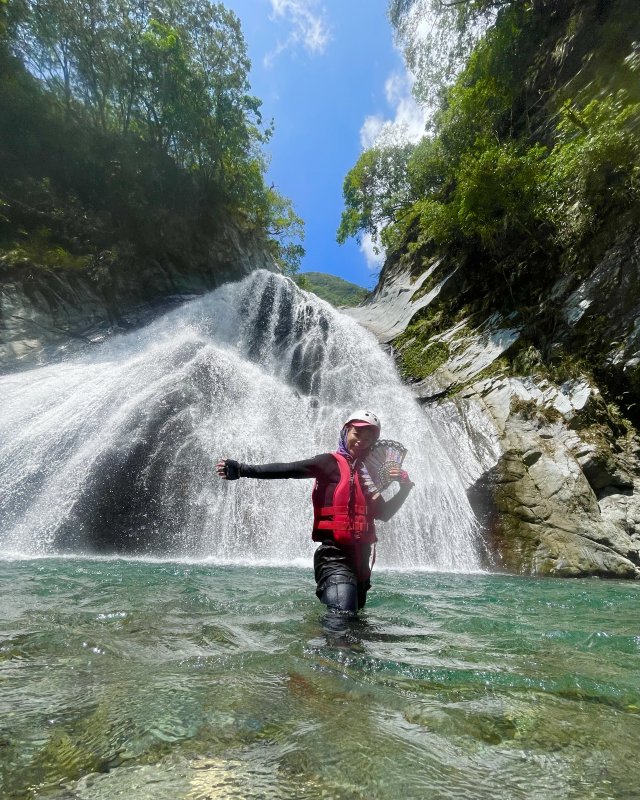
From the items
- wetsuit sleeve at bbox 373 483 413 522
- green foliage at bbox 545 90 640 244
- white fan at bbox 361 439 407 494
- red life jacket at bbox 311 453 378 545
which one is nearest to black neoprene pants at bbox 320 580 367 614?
red life jacket at bbox 311 453 378 545

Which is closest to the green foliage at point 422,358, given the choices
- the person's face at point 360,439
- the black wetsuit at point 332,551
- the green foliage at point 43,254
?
the person's face at point 360,439

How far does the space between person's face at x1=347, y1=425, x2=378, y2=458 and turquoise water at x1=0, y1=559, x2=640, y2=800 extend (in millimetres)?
1251

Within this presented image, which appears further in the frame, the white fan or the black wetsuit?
the white fan

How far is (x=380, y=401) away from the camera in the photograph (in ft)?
45.7

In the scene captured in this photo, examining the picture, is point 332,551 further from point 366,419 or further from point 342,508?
point 366,419

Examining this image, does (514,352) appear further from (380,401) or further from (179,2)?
(179,2)

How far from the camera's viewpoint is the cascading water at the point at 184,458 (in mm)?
9242

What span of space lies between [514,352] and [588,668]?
11123 mm

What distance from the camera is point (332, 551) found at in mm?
3525

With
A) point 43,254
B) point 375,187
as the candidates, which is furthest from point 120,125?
point 375,187

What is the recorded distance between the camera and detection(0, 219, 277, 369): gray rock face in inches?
611

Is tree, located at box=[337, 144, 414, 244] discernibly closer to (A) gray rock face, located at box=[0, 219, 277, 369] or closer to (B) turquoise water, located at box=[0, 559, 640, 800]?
(A) gray rock face, located at box=[0, 219, 277, 369]

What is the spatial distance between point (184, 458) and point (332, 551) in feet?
25.4

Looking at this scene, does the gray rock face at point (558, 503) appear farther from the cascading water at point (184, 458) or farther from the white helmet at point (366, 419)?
the white helmet at point (366, 419)
